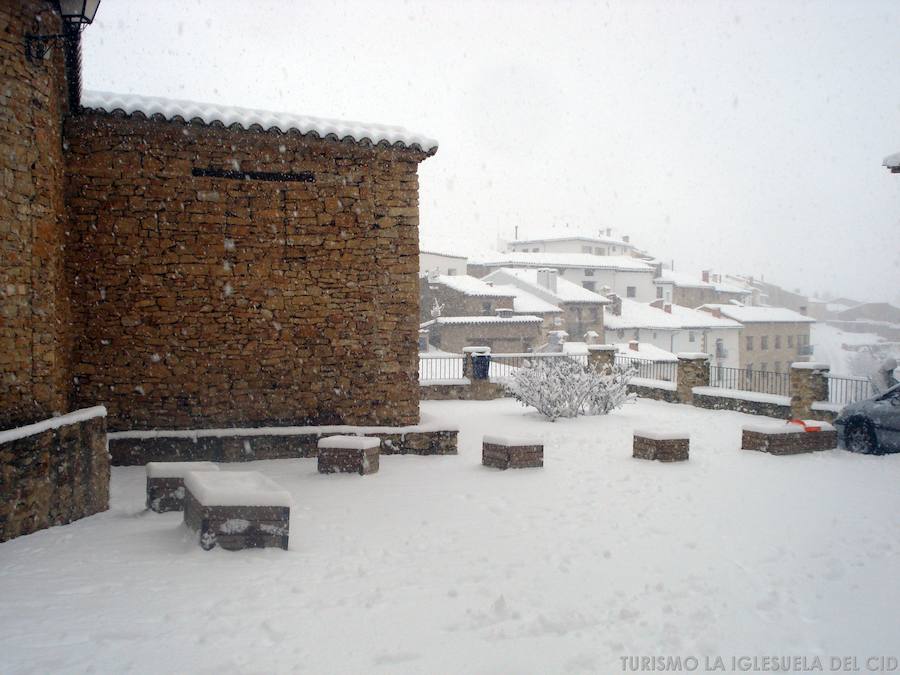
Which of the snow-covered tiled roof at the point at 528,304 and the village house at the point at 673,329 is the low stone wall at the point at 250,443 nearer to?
the snow-covered tiled roof at the point at 528,304

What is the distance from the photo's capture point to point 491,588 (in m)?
4.99

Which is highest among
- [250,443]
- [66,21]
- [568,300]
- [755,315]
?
[568,300]

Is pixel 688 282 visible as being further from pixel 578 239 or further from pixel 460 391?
pixel 460 391

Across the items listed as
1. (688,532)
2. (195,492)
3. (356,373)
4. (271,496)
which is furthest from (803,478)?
(195,492)

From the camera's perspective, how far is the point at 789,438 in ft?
34.5

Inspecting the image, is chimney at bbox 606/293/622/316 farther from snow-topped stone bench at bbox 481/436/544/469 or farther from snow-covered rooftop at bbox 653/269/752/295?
snow-topped stone bench at bbox 481/436/544/469

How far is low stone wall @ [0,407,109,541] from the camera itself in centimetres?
545

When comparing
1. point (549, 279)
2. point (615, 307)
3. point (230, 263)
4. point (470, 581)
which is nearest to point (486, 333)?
point (549, 279)

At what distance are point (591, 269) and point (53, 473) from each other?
174ft

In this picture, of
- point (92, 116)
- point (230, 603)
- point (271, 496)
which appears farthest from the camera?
point (92, 116)

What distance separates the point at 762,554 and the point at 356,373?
235 inches

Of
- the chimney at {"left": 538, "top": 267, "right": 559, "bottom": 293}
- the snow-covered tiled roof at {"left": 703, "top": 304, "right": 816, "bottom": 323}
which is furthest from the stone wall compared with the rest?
the snow-covered tiled roof at {"left": 703, "top": 304, "right": 816, "bottom": 323}

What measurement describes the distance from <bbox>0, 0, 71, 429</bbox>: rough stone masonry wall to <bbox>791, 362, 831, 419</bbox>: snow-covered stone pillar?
43.6 ft

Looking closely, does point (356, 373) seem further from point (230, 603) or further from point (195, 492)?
point (230, 603)
